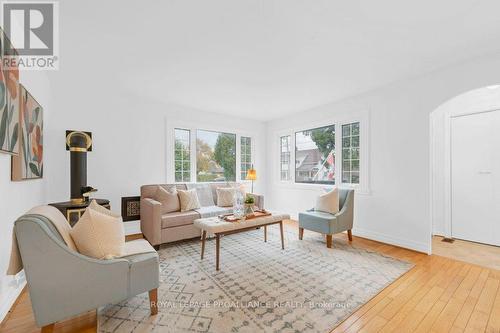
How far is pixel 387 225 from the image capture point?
367cm

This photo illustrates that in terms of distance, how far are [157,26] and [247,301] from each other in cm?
279

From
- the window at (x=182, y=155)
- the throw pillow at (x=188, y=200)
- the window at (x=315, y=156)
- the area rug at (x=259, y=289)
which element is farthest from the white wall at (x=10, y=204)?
the window at (x=315, y=156)

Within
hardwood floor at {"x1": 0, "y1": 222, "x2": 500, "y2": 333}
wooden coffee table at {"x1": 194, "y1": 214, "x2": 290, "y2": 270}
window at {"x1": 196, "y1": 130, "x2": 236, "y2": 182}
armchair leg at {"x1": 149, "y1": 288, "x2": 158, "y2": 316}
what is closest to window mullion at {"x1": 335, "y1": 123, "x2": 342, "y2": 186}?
wooden coffee table at {"x1": 194, "y1": 214, "x2": 290, "y2": 270}

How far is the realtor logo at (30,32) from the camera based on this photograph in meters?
1.94

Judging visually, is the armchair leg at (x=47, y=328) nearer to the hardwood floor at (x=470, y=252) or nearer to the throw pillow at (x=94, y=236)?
the throw pillow at (x=94, y=236)

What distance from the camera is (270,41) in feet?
7.87

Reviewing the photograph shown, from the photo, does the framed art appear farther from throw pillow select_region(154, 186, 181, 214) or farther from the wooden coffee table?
the wooden coffee table

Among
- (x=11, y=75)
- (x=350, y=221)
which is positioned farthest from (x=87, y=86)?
(x=350, y=221)

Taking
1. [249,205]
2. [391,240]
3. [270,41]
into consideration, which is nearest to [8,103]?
[270,41]

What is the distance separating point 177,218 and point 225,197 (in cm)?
121

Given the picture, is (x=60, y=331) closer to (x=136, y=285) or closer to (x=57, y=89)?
(x=136, y=285)

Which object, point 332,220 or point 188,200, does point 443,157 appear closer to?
point 332,220

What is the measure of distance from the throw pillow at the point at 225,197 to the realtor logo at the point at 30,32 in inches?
126

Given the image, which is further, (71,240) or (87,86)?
(87,86)
